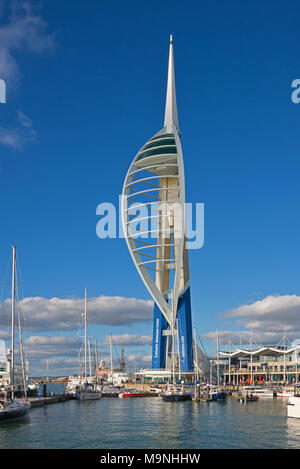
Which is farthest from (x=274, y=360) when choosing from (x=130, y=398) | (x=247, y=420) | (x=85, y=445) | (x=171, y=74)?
(x=85, y=445)

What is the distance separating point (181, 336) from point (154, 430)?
56.3m

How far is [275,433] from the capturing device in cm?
3491

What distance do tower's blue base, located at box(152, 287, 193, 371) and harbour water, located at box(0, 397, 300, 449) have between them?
40.8m

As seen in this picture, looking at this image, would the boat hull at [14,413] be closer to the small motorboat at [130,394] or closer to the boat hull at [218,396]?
the boat hull at [218,396]

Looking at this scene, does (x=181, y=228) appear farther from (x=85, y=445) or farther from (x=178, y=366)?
(x=85, y=445)

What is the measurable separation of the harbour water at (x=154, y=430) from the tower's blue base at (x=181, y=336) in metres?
40.8

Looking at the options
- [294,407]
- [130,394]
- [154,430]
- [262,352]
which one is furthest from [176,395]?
[262,352]

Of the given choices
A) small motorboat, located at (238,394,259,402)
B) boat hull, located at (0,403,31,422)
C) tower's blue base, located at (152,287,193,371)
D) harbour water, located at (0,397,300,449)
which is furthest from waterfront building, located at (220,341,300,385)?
boat hull, located at (0,403,31,422)

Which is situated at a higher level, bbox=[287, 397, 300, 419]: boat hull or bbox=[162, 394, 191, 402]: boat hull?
bbox=[287, 397, 300, 419]: boat hull

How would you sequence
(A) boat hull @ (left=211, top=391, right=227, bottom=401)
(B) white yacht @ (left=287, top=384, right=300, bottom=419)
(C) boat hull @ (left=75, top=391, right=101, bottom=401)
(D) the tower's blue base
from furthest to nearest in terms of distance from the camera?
(D) the tower's blue base
(C) boat hull @ (left=75, top=391, right=101, bottom=401)
(A) boat hull @ (left=211, top=391, right=227, bottom=401)
(B) white yacht @ (left=287, top=384, right=300, bottom=419)

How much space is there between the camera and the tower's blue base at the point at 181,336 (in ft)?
298

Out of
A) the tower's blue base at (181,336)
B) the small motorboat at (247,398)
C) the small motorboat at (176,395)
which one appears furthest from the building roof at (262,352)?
the small motorboat at (176,395)

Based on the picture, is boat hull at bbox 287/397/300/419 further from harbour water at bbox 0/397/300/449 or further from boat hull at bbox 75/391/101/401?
boat hull at bbox 75/391/101/401

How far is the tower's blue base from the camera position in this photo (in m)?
90.9
